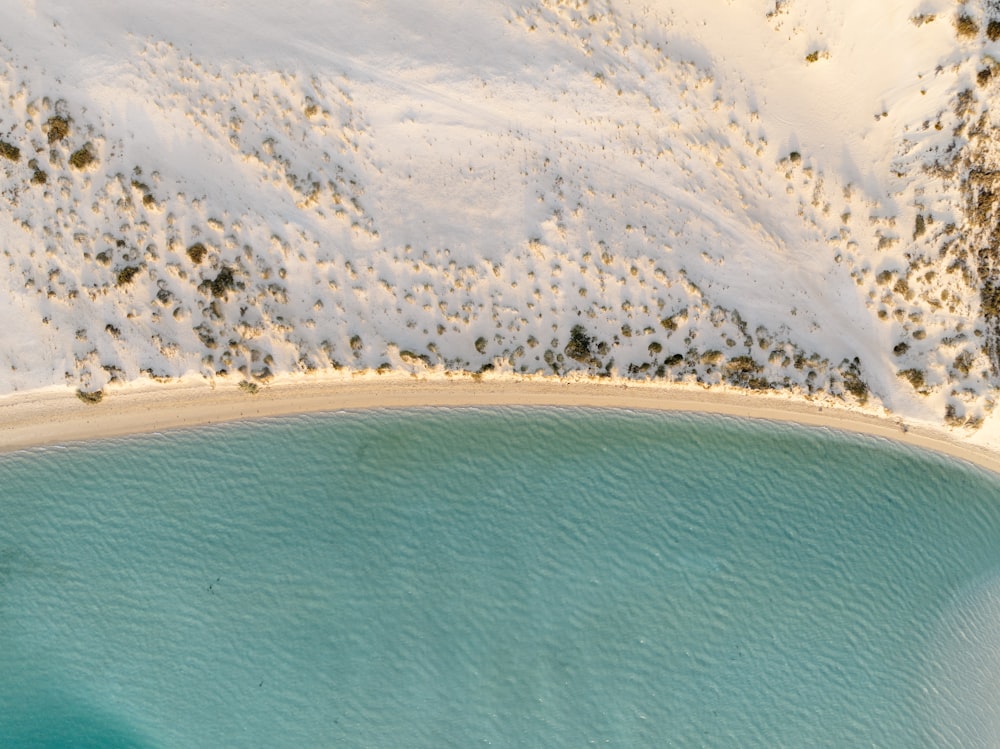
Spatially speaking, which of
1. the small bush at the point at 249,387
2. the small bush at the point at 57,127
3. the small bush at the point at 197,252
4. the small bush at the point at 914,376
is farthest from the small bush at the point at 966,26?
the small bush at the point at 57,127

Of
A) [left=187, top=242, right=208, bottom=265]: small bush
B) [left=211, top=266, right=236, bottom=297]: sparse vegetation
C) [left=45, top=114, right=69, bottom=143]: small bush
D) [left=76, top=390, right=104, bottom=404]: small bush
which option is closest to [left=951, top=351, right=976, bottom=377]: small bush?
[left=211, top=266, right=236, bottom=297]: sparse vegetation

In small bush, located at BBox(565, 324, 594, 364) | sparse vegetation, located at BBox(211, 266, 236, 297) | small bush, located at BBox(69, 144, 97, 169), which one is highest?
small bush, located at BBox(69, 144, 97, 169)

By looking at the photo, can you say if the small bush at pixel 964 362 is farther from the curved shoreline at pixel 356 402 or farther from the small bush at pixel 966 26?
the small bush at pixel 966 26

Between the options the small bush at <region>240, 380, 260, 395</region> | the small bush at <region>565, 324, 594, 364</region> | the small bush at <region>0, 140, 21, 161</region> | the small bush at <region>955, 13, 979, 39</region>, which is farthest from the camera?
the small bush at <region>565, 324, 594, 364</region>

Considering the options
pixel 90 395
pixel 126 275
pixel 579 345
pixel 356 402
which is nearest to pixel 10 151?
pixel 126 275

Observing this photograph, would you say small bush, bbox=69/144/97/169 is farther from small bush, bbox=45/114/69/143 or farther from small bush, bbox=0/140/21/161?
small bush, bbox=0/140/21/161

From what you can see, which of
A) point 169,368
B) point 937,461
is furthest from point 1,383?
point 937,461

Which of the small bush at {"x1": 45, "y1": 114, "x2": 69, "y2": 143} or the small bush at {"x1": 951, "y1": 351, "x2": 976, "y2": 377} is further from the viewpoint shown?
the small bush at {"x1": 951, "y1": 351, "x2": 976, "y2": 377}

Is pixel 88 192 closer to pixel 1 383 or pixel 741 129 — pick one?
pixel 1 383
